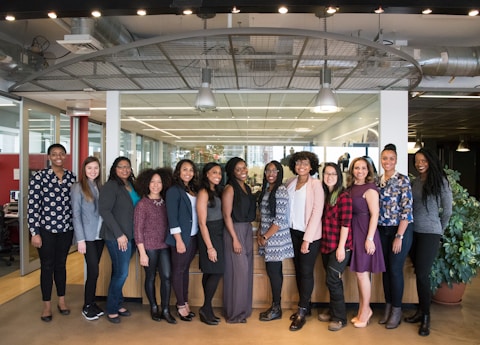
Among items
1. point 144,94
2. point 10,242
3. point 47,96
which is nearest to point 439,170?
point 144,94

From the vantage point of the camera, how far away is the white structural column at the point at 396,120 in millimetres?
4867

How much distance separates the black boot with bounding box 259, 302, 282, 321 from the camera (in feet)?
12.6

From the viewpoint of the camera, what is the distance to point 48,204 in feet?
12.3

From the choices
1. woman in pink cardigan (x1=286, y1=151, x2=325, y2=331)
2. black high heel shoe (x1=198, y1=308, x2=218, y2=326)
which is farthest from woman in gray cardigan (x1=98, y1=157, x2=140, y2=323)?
woman in pink cardigan (x1=286, y1=151, x2=325, y2=331)

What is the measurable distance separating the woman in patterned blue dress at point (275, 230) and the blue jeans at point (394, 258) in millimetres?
898

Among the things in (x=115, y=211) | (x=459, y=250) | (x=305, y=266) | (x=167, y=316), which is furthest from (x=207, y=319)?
(x=459, y=250)

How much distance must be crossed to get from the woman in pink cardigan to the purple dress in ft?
1.03

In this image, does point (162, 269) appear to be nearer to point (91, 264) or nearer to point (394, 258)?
point (91, 264)

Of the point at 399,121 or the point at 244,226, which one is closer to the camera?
the point at 244,226

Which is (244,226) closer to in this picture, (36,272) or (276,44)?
(276,44)

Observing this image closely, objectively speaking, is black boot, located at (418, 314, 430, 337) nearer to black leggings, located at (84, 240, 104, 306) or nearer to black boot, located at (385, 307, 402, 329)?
black boot, located at (385, 307, 402, 329)

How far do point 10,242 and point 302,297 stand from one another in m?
5.19

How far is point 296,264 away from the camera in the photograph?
3885 mm

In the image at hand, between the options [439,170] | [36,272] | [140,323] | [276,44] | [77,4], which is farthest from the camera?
[36,272]
